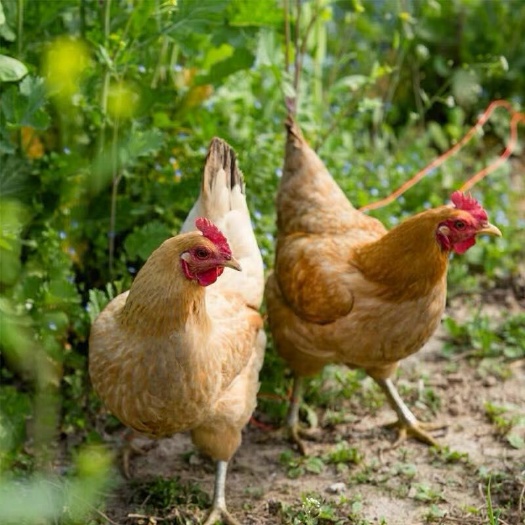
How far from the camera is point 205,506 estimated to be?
342 cm

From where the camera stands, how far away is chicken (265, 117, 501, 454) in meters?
3.37

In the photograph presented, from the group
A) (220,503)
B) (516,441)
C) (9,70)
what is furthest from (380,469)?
(9,70)

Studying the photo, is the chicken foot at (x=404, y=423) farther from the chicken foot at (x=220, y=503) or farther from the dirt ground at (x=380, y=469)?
the chicken foot at (x=220, y=503)

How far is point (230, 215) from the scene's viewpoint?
3643 mm

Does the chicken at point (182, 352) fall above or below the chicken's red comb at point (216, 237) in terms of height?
below

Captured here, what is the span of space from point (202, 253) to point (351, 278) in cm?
96

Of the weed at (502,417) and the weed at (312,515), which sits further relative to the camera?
the weed at (502,417)

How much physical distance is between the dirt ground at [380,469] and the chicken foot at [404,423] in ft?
0.14

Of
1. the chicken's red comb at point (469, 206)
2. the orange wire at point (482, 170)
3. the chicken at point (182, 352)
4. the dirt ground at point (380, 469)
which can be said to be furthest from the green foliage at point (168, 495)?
the orange wire at point (482, 170)

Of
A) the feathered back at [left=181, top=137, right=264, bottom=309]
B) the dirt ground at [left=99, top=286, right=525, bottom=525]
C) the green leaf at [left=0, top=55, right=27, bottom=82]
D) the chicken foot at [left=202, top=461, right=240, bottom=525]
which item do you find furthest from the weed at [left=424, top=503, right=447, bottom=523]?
the green leaf at [left=0, top=55, right=27, bottom=82]

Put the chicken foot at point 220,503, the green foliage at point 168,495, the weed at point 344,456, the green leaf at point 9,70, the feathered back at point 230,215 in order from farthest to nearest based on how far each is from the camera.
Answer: the weed at point 344,456 < the feathered back at point 230,215 < the green foliage at point 168,495 < the chicken foot at point 220,503 < the green leaf at point 9,70

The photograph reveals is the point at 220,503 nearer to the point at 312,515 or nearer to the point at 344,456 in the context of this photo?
the point at 312,515

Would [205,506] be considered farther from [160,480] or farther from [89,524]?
[89,524]

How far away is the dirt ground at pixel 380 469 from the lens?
130 inches
